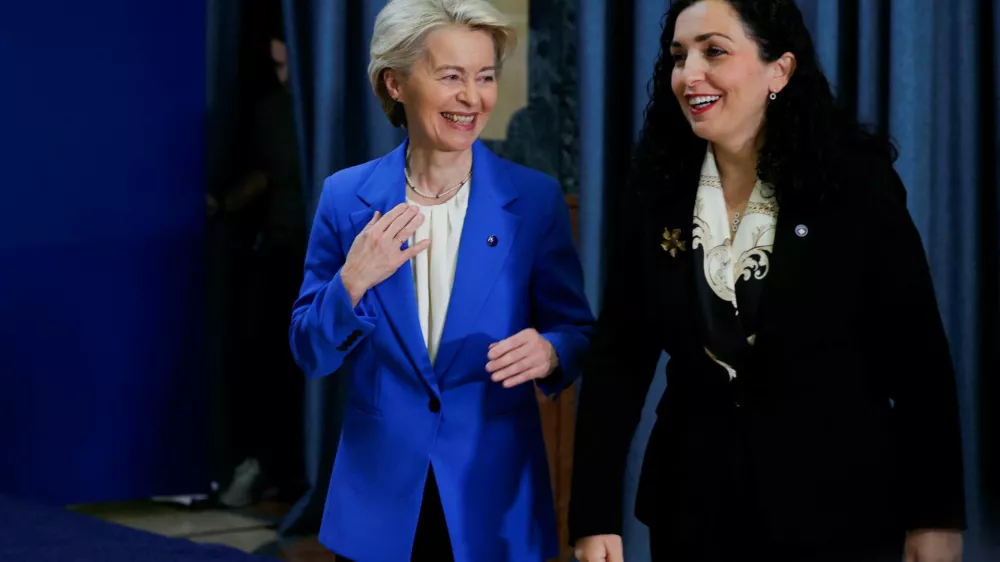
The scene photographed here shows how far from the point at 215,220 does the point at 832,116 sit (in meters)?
2.88

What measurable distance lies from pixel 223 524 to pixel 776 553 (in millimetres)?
2655

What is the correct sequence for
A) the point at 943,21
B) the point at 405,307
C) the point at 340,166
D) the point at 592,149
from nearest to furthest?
1. the point at 405,307
2. the point at 943,21
3. the point at 592,149
4. the point at 340,166

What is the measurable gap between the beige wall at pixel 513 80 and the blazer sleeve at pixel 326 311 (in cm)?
202

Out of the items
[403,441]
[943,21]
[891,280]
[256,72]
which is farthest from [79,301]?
[891,280]

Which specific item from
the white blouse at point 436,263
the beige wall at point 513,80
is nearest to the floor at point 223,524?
the beige wall at point 513,80

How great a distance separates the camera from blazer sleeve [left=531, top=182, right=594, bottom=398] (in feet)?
5.51

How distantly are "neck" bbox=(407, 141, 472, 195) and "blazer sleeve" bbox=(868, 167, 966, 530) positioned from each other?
589 mm

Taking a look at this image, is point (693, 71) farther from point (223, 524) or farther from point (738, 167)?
point (223, 524)

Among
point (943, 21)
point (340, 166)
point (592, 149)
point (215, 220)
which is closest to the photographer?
point (943, 21)

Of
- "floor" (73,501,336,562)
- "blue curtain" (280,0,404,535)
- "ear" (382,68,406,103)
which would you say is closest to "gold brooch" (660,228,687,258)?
"ear" (382,68,406,103)

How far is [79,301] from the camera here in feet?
12.4

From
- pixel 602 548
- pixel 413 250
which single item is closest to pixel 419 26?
pixel 413 250

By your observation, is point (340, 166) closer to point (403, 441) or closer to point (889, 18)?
point (889, 18)

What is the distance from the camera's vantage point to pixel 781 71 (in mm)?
1513
